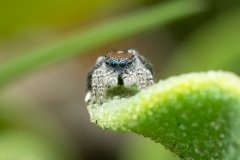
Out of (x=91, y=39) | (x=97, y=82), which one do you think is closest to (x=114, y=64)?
(x=97, y=82)

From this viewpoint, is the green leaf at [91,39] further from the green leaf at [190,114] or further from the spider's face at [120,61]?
the green leaf at [190,114]


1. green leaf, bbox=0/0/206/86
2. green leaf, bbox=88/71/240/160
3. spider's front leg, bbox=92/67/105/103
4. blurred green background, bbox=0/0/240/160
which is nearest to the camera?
green leaf, bbox=88/71/240/160

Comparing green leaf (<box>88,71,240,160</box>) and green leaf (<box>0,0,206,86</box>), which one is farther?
green leaf (<box>0,0,206,86</box>)

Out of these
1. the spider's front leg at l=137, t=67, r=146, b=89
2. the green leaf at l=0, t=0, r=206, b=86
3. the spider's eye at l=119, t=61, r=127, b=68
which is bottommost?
the spider's front leg at l=137, t=67, r=146, b=89

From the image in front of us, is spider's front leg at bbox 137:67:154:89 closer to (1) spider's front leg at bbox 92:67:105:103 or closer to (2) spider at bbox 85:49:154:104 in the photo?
(2) spider at bbox 85:49:154:104

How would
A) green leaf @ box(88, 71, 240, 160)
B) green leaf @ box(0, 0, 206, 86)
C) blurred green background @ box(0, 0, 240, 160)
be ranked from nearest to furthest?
1. green leaf @ box(88, 71, 240, 160)
2. green leaf @ box(0, 0, 206, 86)
3. blurred green background @ box(0, 0, 240, 160)

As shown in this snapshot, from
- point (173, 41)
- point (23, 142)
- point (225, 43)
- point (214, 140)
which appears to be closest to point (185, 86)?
point (214, 140)

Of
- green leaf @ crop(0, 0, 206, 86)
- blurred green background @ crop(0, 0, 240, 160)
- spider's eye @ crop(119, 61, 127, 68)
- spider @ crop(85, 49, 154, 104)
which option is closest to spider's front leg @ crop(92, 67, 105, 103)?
spider @ crop(85, 49, 154, 104)

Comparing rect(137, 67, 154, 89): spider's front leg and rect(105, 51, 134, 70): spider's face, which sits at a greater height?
rect(105, 51, 134, 70): spider's face
